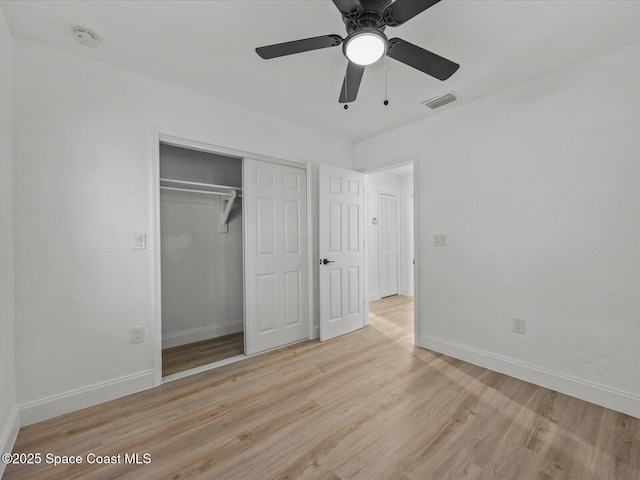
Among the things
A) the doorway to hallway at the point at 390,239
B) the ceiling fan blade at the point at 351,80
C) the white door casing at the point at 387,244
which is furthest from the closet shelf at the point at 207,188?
the white door casing at the point at 387,244

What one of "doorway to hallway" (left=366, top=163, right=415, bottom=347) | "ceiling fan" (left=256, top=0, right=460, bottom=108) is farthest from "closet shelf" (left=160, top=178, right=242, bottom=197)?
"doorway to hallway" (left=366, top=163, right=415, bottom=347)

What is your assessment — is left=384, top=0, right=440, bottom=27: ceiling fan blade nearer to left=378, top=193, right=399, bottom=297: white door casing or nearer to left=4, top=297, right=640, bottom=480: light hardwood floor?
left=4, top=297, right=640, bottom=480: light hardwood floor

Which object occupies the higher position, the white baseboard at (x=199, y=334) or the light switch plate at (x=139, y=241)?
the light switch plate at (x=139, y=241)

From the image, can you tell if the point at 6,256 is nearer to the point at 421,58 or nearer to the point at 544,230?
the point at 421,58

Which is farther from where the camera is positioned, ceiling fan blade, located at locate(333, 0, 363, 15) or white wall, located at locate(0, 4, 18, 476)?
white wall, located at locate(0, 4, 18, 476)

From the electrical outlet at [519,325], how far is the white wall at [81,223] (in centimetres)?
311

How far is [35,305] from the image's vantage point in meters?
1.92

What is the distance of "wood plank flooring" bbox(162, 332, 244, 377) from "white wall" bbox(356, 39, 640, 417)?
2.19 metres

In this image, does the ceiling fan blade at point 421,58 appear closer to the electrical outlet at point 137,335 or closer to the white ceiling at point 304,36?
the white ceiling at point 304,36

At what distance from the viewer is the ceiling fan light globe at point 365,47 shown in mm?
1321

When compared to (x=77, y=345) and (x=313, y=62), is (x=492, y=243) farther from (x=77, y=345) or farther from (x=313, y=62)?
(x=77, y=345)

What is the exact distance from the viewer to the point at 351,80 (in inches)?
69.4

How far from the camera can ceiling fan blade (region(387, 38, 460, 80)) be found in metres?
1.47

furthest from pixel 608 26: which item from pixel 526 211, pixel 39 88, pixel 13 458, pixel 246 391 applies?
pixel 13 458
